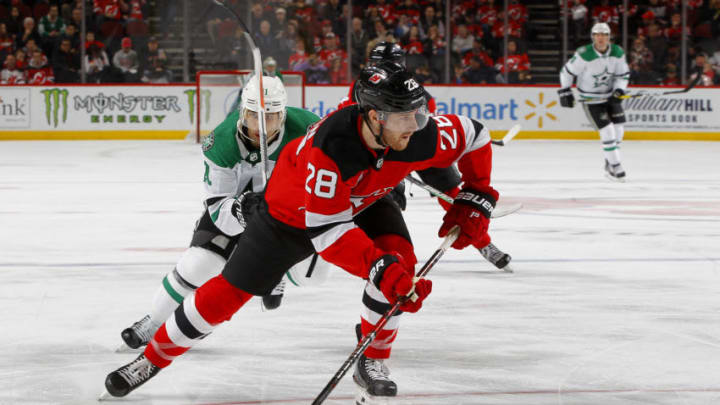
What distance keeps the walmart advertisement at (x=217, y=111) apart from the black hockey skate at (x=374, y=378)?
1008 centimetres

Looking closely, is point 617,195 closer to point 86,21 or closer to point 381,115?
point 381,115

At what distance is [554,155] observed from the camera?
10844 mm

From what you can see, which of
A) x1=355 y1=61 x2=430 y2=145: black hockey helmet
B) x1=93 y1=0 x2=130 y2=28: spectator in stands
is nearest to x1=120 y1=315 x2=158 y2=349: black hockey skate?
x1=355 y1=61 x2=430 y2=145: black hockey helmet

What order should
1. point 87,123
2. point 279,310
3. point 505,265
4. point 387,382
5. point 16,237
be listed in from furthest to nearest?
point 87,123 → point 16,237 → point 505,265 → point 279,310 → point 387,382

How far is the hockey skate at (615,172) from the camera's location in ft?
27.7

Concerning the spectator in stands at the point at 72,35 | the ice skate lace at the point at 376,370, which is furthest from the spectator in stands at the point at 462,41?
the ice skate lace at the point at 376,370

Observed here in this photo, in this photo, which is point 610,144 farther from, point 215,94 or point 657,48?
point 215,94

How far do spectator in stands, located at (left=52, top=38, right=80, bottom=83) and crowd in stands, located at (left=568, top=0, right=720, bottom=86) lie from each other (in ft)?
20.9

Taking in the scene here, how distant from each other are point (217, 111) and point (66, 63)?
6.60 feet

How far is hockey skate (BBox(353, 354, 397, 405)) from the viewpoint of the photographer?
8.66 ft

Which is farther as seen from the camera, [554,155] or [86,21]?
[86,21]

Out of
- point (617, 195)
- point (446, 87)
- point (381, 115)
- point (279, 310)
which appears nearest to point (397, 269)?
point (381, 115)

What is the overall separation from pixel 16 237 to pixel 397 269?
3726 mm

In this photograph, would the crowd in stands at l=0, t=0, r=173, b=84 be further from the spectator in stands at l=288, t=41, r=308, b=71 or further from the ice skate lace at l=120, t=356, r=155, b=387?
the ice skate lace at l=120, t=356, r=155, b=387
